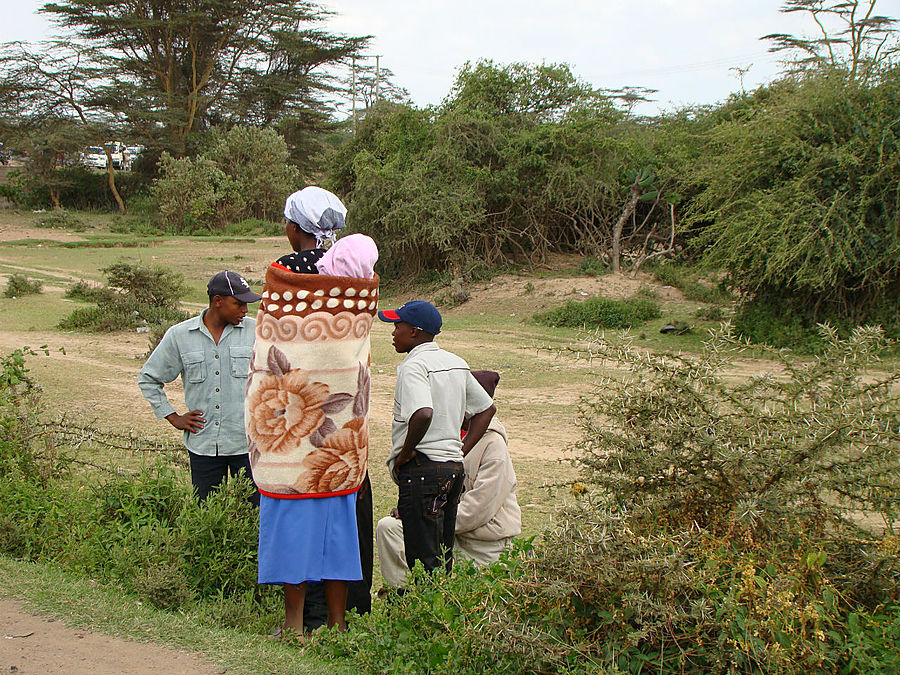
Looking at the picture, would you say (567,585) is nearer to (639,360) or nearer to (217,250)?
(639,360)

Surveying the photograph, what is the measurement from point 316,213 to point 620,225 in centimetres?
1833

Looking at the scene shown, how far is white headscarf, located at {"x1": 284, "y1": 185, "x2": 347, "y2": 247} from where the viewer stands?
3623 millimetres

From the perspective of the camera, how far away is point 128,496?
4375mm

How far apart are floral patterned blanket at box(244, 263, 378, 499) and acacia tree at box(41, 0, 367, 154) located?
4080 cm

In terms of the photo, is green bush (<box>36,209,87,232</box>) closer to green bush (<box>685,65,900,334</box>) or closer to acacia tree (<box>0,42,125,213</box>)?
acacia tree (<box>0,42,125,213</box>)

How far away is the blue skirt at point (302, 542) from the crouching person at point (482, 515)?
0.61 meters

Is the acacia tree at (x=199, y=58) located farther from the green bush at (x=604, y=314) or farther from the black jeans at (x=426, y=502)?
the black jeans at (x=426, y=502)

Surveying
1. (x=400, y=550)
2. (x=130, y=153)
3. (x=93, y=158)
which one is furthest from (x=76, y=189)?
(x=400, y=550)

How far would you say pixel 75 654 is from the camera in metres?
3.08

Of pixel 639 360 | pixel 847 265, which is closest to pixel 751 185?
pixel 847 265

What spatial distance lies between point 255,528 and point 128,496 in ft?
2.64

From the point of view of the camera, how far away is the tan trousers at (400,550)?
420 centimetres

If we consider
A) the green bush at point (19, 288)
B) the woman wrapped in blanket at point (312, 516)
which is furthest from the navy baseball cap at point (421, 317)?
the green bush at point (19, 288)

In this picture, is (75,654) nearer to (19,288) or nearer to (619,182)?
(19,288)
